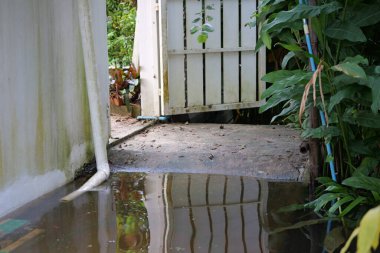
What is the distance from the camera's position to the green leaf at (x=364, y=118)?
3.55 metres

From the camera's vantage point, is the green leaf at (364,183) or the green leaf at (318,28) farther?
the green leaf at (318,28)

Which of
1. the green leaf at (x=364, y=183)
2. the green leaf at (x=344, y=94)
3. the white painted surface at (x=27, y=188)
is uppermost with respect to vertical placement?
the green leaf at (x=344, y=94)

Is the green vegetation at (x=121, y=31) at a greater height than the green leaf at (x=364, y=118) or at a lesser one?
greater

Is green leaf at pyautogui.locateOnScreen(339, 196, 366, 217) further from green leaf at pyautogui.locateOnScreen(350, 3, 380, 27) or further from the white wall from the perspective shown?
the white wall

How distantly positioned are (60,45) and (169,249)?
2273mm

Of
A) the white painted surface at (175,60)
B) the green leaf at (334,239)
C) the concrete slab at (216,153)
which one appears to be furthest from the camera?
the white painted surface at (175,60)

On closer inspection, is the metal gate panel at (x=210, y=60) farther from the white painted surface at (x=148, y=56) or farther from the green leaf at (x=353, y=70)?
the green leaf at (x=353, y=70)

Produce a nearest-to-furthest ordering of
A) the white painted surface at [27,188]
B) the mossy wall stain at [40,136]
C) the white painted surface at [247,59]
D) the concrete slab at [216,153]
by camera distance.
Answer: the white painted surface at [27,188] → the mossy wall stain at [40,136] → the concrete slab at [216,153] → the white painted surface at [247,59]

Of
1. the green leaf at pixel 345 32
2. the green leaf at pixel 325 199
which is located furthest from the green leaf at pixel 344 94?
the green leaf at pixel 325 199

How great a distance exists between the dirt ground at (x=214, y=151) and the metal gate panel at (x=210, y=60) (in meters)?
0.45

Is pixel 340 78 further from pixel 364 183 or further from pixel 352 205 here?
pixel 352 205

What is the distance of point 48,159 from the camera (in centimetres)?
455

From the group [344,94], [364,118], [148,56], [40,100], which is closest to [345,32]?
[344,94]

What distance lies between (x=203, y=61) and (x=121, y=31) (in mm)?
2391
